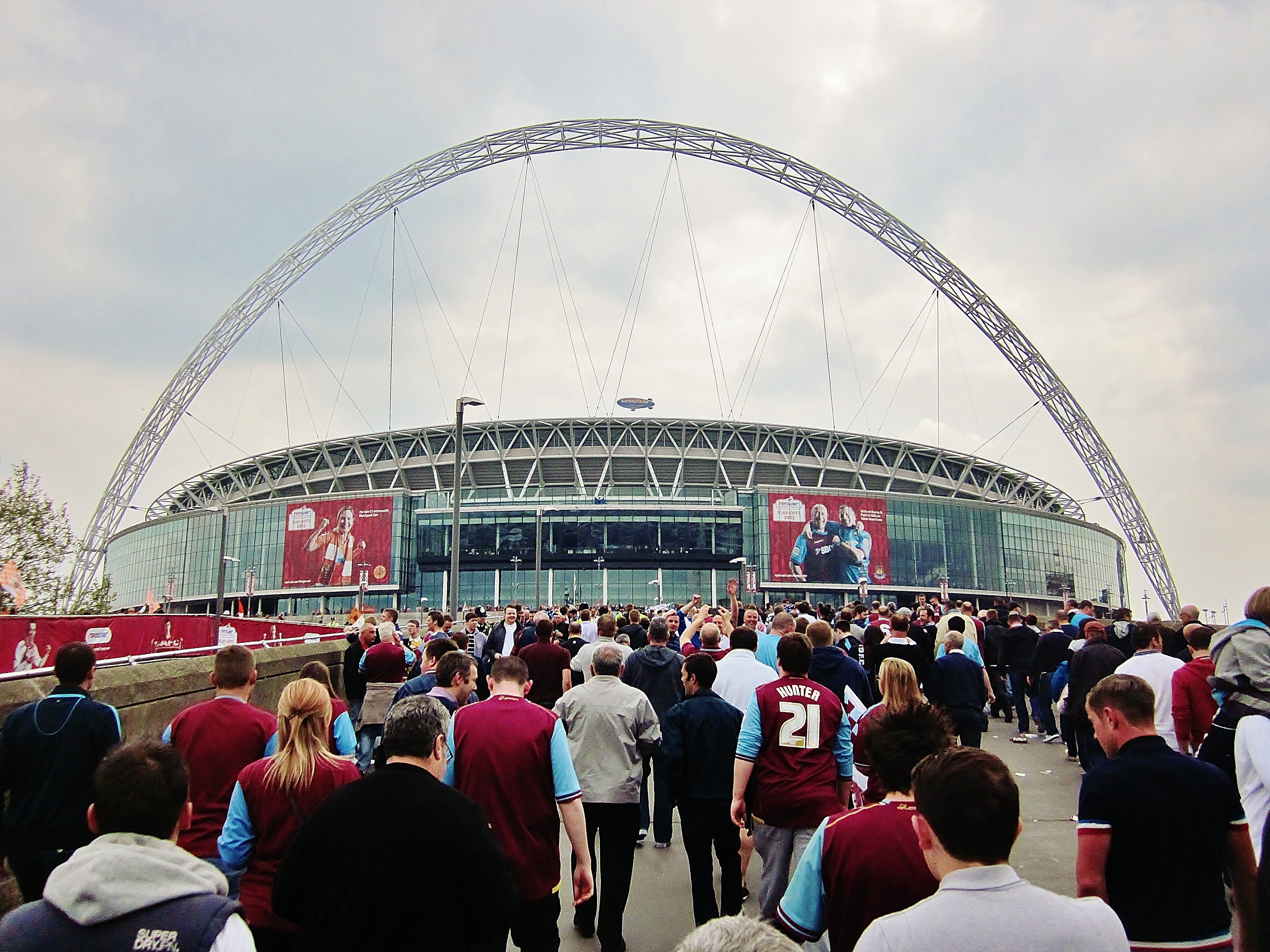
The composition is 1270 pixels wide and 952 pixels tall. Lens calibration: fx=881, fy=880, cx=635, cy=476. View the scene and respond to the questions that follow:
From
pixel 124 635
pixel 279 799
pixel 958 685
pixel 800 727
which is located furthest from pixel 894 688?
pixel 124 635

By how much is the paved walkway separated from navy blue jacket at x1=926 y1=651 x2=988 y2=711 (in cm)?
132

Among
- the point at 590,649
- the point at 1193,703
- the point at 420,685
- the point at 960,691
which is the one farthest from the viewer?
the point at 590,649

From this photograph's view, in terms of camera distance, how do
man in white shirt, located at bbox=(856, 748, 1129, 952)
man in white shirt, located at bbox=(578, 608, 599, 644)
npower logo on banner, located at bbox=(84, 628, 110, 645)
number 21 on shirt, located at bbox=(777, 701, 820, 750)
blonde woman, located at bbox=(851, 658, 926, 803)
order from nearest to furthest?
1. man in white shirt, located at bbox=(856, 748, 1129, 952)
2. blonde woman, located at bbox=(851, 658, 926, 803)
3. number 21 on shirt, located at bbox=(777, 701, 820, 750)
4. npower logo on banner, located at bbox=(84, 628, 110, 645)
5. man in white shirt, located at bbox=(578, 608, 599, 644)

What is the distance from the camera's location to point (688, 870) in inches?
323

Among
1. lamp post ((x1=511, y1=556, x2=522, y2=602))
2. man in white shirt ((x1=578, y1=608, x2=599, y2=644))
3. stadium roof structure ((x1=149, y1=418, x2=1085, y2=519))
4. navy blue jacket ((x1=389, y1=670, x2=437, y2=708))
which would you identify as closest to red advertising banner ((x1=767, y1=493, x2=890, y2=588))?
stadium roof structure ((x1=149, y1=418, x2=1085, y2=519))

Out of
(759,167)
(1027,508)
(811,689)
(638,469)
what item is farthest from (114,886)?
(1027,508)

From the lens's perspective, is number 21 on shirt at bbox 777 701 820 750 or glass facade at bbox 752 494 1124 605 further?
glass facade at bbox 752 494 1124 605

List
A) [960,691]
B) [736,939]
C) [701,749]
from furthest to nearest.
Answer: [960,691] → [701,749] → [736,939]

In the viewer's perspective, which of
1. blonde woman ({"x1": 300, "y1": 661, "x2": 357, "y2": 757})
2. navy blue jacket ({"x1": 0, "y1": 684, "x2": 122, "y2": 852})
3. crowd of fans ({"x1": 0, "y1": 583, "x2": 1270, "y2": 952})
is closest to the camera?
crowd of fans ({"x1": 0, "y1": 583, "x2": 1270, "y2": 952})

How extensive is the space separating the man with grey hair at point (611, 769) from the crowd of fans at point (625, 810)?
0.02m

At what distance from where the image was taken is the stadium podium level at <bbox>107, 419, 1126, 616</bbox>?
78.1m

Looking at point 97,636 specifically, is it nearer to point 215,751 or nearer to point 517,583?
point 215,751

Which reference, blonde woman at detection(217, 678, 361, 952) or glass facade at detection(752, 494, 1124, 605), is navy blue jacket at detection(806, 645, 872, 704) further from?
glass facade at detection(752, 494, 1124, 605)

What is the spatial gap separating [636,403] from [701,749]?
258 feet
